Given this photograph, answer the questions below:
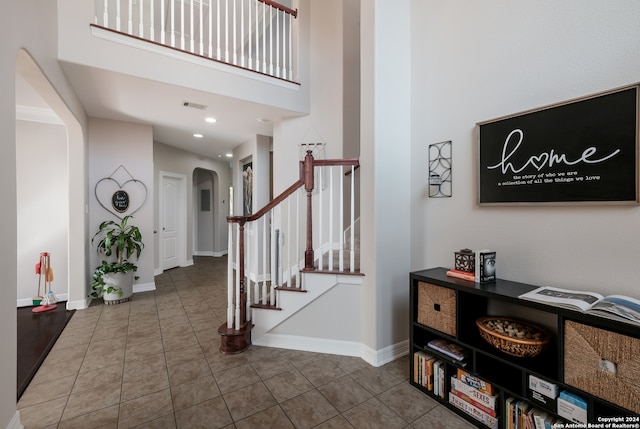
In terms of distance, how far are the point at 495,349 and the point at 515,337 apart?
6.0 inches

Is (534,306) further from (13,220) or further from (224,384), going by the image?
(13,220)

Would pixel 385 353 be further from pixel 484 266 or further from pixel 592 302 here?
pixel 592 302

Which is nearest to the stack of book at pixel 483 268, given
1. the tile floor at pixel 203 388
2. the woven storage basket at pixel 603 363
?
the woven storage basket at pixel 603 363

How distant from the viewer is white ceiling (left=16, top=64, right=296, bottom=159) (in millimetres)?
2908

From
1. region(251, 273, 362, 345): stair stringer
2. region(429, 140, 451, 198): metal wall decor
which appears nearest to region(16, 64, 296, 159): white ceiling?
region(429, 140, 451, 198): metal wall decor

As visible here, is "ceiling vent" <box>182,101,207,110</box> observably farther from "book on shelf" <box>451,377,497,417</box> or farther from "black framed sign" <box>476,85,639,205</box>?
"book on shelf" <box>451,377,497,417</box>

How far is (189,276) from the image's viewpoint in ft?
17.9

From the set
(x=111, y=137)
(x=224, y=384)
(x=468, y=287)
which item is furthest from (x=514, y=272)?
(x=111, y=137)

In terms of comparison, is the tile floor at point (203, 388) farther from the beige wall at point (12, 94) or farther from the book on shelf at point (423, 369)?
the beige wall at point (12, 94)

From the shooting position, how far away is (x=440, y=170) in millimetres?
2299

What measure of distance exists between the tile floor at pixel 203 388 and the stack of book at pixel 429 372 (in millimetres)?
90

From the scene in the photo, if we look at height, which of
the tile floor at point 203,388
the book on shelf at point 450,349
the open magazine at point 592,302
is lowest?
the tile floor at point 203,388

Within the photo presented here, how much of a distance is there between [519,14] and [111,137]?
5.13 metres

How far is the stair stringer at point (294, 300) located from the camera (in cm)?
245
